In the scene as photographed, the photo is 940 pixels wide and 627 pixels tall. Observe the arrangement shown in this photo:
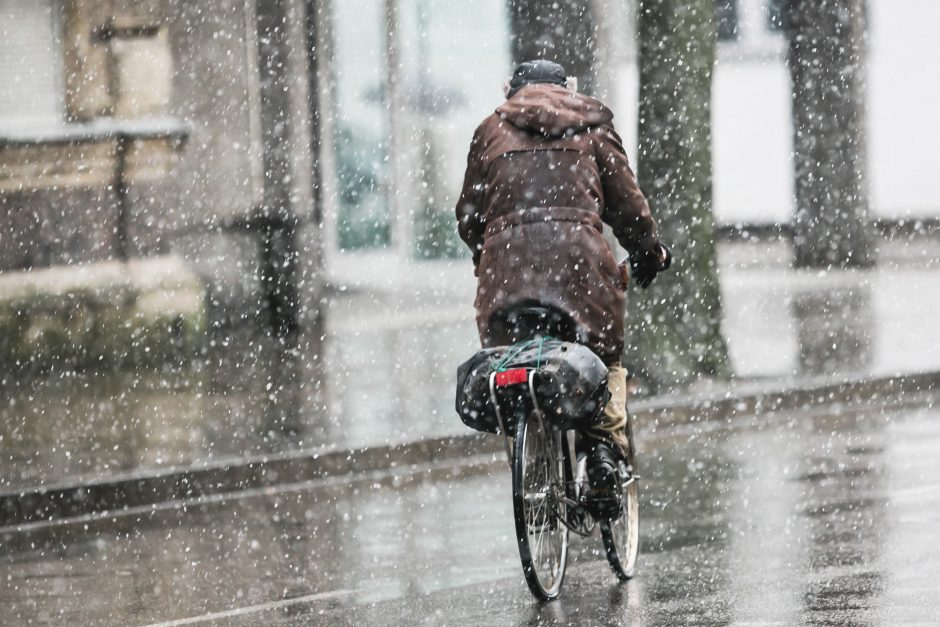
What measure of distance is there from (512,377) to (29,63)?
9512 mm

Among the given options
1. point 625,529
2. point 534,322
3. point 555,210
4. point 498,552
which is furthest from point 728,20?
point 534,322

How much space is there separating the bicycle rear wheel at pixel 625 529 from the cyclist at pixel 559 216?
174 mm

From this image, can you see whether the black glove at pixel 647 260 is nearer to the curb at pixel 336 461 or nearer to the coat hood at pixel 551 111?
the coat hood at pixel 551 111

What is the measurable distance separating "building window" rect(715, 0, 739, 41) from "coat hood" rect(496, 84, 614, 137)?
18.1m

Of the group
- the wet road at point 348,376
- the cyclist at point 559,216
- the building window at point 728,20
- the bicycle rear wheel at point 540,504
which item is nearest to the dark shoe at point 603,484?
the cyclist at point 559,216

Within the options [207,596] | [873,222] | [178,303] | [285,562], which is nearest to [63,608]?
[207,596]

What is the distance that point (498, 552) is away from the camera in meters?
7.61

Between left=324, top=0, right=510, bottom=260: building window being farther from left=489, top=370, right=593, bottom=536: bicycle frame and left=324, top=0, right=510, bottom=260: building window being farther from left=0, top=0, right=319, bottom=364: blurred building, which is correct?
left=489, top=370, right=593, bottom=536: bicycle frame

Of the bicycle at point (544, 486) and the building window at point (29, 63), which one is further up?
the building window at point (29, 63)

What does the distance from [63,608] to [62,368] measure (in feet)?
23.0

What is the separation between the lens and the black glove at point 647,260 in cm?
656

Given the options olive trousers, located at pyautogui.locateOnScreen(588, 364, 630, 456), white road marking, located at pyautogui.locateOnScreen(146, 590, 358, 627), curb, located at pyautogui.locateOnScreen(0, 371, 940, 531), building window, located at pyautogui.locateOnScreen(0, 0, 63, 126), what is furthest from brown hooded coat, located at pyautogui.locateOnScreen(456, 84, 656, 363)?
building window, located at pyautogui.locateOnScreen(0, 0, 63, 126)

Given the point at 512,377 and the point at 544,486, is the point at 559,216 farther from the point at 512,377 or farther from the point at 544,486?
the point at 544,486

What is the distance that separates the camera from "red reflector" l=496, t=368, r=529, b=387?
5.98 metres
